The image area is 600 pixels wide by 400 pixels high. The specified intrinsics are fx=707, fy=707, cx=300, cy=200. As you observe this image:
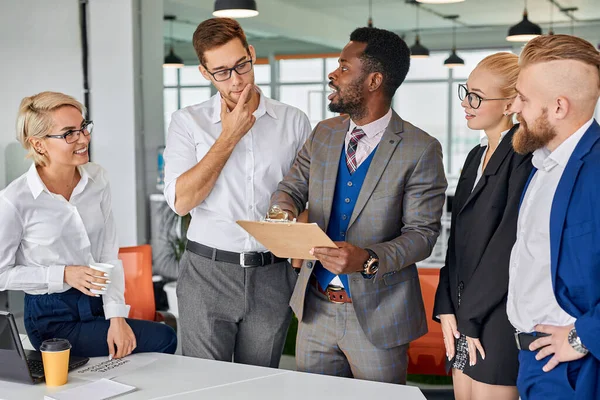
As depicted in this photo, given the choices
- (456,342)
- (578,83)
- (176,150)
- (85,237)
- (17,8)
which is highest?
(17,8)

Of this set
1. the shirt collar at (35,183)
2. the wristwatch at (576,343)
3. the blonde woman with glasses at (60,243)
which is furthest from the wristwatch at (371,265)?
the shirt collar at (35,183)

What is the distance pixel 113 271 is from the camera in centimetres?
286

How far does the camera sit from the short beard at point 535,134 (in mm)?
1963

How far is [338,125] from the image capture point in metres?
2.61

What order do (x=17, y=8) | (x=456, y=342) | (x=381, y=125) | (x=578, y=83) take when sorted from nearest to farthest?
1. (x=578, y=83)
2. (x=456, y=342)
3. (x=381, y=125)
4. (x=17, y=8)

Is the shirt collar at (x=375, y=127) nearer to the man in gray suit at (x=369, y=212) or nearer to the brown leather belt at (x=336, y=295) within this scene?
the man in gray suit at (x=369, y=212)

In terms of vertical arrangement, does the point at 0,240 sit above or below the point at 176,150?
below

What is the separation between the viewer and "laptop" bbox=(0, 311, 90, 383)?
2.31m

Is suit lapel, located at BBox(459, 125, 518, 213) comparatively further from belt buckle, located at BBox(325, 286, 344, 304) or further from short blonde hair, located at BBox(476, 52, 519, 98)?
belt buckle, located at BBox(325, 286, 344, 304)

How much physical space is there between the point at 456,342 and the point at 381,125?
2.61ft

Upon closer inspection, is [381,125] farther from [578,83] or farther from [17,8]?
[17,8]

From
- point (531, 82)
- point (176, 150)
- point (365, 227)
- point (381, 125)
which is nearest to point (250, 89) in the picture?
point (176, 150)

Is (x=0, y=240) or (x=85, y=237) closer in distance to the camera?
(x=0, y=240)

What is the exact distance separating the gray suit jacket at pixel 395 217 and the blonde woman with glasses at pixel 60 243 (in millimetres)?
792
